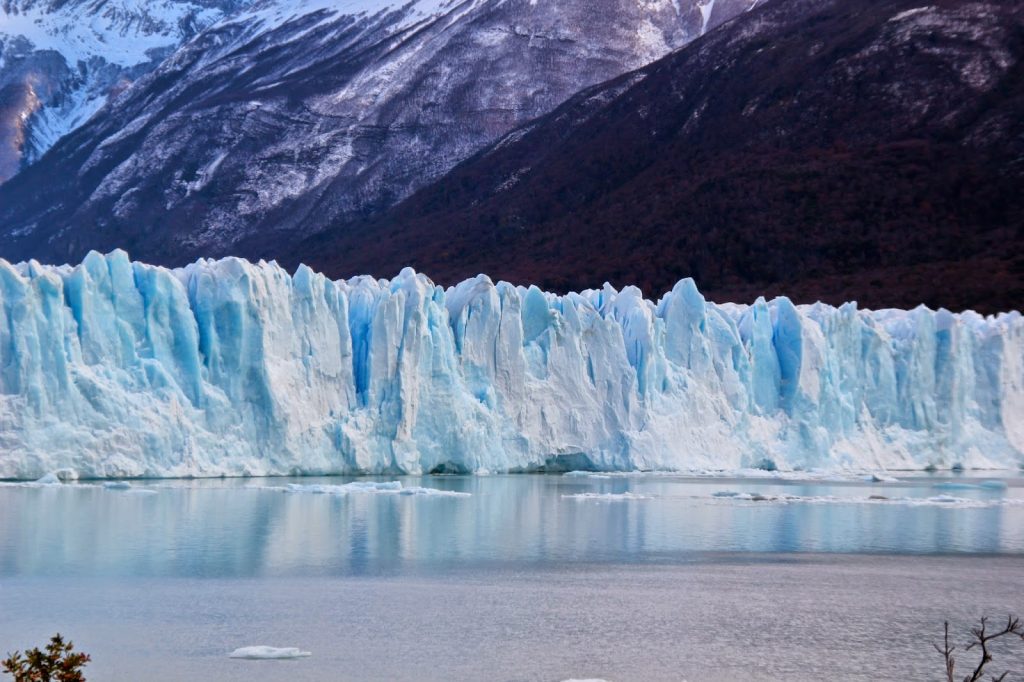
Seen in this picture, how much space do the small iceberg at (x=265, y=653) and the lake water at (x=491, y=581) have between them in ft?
0.34

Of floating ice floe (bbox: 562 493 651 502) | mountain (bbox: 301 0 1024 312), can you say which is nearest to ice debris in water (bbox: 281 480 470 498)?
floating ice floe (bbox: 562 493 651 502)

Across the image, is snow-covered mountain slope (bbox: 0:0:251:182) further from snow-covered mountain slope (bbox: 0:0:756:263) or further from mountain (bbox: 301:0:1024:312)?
mountain (bbox: 301:0:1024:312)

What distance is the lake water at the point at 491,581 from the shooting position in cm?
927

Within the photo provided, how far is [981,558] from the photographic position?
1455 cm

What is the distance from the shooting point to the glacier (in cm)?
1995

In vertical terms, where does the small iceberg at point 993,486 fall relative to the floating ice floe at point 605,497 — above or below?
above

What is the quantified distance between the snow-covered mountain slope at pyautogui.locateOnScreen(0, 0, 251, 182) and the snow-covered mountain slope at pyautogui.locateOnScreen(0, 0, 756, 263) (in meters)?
32.0

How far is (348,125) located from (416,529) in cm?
6683

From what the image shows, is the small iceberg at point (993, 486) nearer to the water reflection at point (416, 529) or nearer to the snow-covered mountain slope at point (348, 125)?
the water reflection at point (416, 529)

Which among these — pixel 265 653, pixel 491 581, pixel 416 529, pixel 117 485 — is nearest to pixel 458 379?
pixel 117 485

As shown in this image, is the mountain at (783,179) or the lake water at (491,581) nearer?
the lake water at (491,581)

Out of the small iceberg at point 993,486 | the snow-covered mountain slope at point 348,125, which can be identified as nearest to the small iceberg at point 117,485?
the small iceberg at point 993,486

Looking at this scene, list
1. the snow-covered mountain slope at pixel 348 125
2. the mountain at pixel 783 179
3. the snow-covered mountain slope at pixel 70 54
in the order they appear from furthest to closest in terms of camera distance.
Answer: the snow-covered mountain slope at pixel 70 54
the snow-covered mountain slope at pixel 348 125
the mountain at pixel 783 179

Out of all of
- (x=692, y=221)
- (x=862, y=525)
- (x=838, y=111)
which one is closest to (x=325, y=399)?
(x=862, y=525)
